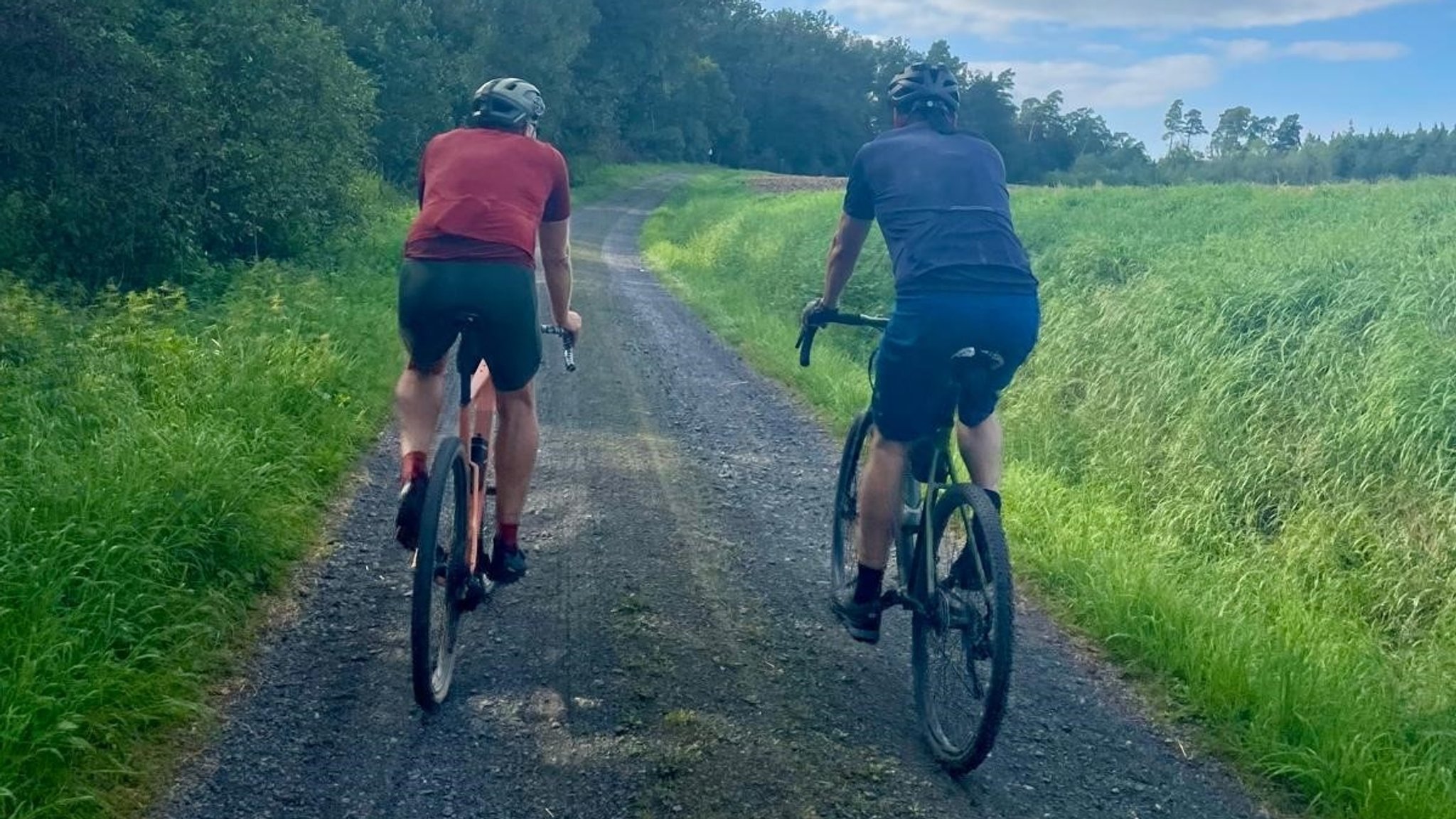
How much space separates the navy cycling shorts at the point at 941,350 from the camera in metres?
3.56

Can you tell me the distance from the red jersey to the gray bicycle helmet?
3cm

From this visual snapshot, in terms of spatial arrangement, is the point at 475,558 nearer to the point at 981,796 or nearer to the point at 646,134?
the point at 981,796

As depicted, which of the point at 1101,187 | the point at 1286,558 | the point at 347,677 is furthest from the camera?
the point at 1101,187

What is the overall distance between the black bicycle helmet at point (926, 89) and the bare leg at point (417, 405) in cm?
181

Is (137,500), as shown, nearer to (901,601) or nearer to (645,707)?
(645,707)

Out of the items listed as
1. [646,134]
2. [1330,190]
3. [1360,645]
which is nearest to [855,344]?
[1360,645]

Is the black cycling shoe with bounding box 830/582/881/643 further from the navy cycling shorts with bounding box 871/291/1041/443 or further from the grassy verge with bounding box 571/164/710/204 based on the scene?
the grassy verge with bounding box 571/164/710/204

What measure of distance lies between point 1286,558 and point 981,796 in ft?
9.56

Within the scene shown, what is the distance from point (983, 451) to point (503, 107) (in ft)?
6.37

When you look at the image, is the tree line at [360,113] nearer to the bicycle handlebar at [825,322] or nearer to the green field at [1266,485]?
the green field at [1266,485]

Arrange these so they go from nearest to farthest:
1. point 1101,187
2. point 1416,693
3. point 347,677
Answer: point 347,677, point 1416,693, point 1101,187

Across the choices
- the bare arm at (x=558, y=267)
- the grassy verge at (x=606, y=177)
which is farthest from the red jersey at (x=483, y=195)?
the grassy verge at (x=606, y=177)

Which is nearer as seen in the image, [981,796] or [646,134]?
[981,796]

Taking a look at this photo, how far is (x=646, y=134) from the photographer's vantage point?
55906mm
